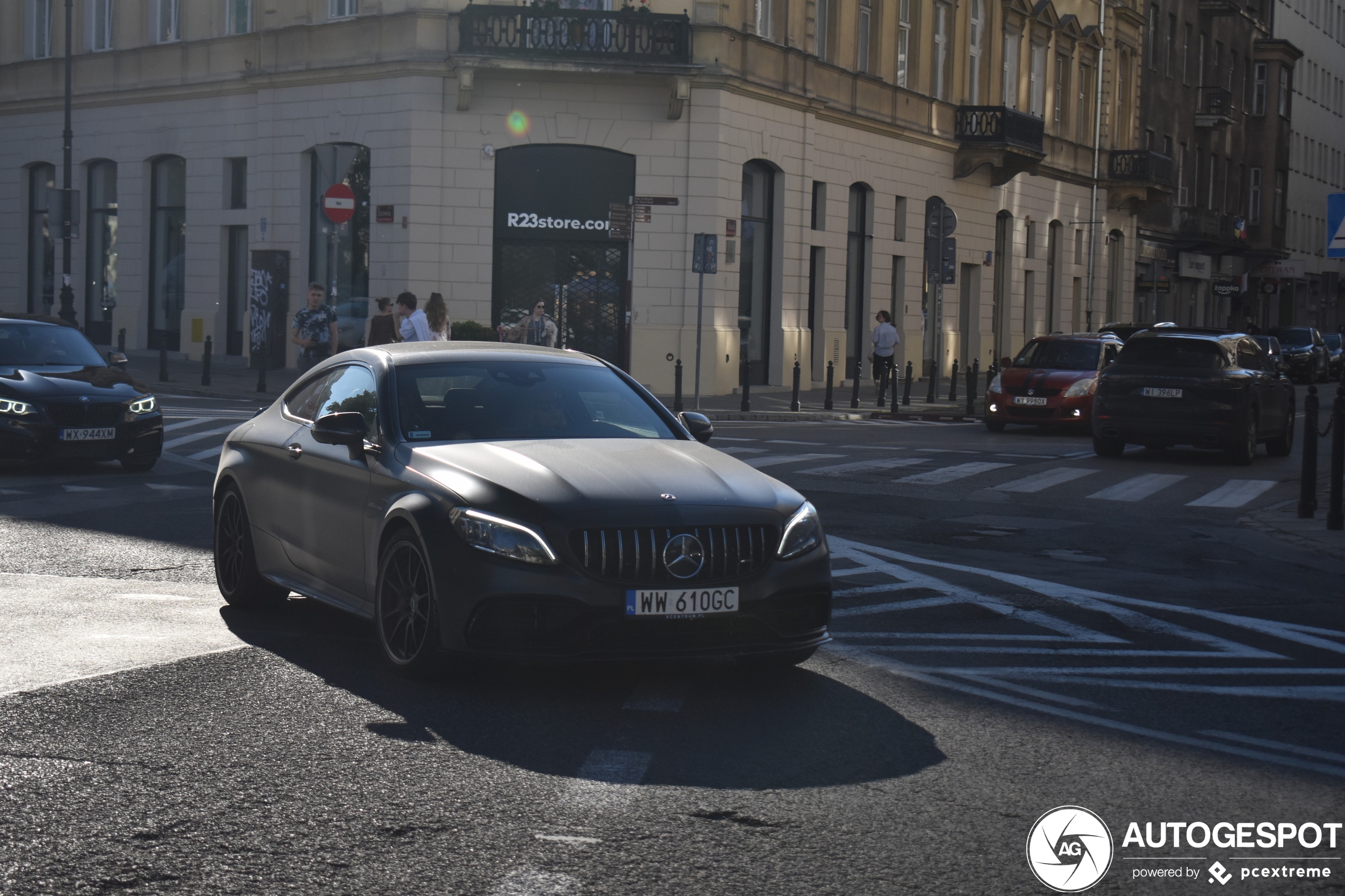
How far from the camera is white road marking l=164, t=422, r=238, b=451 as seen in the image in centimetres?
1905

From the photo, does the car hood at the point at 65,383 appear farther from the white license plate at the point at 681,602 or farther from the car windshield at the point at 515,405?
the white license plate at the point at 681,602

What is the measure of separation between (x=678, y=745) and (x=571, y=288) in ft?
85.9

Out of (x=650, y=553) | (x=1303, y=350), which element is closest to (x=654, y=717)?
(x=650, y=553)

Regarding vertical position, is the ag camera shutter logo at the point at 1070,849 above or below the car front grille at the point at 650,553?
below

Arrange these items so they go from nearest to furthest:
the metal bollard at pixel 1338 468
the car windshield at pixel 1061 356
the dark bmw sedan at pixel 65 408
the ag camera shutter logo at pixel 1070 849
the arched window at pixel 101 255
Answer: the ag camera shutter logo at pixel 1070 849 → the metal bollard at pixel 1338 468 → the dark bmw sedan at pixel 65 408 → the car windshield at pixel 1061 356 → the arched window at pixel 101 255

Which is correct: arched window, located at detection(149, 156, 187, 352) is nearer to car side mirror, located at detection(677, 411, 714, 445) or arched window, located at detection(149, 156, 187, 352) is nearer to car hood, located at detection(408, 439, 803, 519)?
car side mirror, located at detection(677, 411, 714, 445)

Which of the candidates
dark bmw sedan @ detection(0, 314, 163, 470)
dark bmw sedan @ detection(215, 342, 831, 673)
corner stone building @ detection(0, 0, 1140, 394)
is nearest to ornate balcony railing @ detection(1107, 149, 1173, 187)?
corner stone building @ detection(0, 0, 1140, 394)

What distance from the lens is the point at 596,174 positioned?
3167 cm

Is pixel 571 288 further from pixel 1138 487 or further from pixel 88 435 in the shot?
pixel 88 435

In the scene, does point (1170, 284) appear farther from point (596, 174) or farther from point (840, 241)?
point (596, 174)

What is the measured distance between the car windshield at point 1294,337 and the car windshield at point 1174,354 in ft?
110

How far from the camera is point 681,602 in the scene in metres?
6.63

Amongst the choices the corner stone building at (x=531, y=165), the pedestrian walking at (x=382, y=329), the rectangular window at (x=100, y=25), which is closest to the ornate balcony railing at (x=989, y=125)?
the corner stone building at (x=531, y=165)

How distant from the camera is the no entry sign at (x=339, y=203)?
86.3 feet
